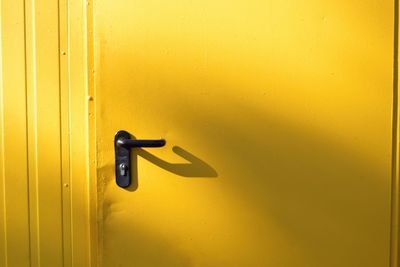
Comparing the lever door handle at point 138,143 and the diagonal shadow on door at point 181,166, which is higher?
the lever door handle at point 138,143

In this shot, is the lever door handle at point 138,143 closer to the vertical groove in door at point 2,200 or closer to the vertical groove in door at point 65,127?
the vertical groove in door at point 65,127

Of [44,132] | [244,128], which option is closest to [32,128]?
[44,132]

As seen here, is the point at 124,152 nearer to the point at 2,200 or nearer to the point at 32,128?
the point at 32,128

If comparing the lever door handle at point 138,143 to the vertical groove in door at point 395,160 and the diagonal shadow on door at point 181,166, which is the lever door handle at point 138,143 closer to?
the diagonal shadow on door at point 181,166

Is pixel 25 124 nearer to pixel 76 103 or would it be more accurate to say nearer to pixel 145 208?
pixel 76 103

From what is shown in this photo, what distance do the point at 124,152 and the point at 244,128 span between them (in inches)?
17.9

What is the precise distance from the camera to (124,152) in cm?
164

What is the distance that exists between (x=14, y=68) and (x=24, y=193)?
467 millimetres

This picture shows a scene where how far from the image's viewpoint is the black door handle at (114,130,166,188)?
5.34ft

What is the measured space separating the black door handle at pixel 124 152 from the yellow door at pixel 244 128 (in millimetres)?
21

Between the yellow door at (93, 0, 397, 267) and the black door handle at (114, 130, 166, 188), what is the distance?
0.02 meters

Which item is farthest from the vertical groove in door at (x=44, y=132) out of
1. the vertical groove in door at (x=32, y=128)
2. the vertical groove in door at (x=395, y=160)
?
the vertical groove in door at (x=395, y=160)

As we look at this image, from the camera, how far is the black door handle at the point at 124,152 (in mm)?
1627

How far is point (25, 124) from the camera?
1.67 metres
